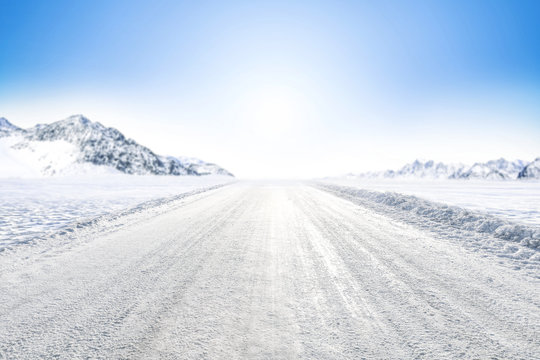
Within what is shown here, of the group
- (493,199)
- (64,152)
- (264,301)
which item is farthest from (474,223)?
(64,152)

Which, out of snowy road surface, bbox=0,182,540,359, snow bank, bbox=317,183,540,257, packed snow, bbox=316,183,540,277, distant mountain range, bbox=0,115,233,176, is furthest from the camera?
distant mountain range, bbox=0,115,233,176

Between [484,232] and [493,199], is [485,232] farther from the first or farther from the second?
[493,199]

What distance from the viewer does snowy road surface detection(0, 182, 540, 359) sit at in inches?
82.6

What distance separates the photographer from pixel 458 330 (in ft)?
7.63

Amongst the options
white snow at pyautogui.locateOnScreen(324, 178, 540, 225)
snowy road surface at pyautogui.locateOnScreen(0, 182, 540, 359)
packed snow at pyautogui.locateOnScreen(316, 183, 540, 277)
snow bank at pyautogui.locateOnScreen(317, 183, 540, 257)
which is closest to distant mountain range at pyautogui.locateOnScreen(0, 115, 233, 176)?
white snow at pyautogui.locateOnScreen(324, 178, 540, 225)

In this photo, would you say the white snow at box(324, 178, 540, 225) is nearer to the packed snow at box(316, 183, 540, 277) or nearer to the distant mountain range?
the packed snow at box(316, 183, 540, 277)

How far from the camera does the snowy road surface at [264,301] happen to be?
82.6 inches

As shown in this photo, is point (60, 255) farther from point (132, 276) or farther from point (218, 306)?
point (218, 306)

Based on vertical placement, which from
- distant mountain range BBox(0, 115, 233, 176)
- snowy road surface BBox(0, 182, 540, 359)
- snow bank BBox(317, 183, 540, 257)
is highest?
distant mountain range BBox(0, 115, 233, 176)

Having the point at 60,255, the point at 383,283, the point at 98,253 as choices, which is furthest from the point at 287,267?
the point at 60,255

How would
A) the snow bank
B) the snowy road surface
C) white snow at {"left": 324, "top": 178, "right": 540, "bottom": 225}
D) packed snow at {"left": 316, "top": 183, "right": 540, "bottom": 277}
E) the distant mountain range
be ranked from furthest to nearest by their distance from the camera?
the distant mountain range → white snow at {"left": 324, "top": 178, "right": 540, "bottom": 225} → the snow bank → packed snow at {"left": 316, "top": 183, "right": 540, "bottom": 277} → the snowy road surface

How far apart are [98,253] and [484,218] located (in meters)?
9.74

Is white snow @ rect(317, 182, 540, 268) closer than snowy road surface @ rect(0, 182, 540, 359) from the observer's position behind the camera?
No

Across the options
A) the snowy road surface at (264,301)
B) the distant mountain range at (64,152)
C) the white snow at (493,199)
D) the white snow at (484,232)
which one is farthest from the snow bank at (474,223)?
the distant mountain range at (64,152)
